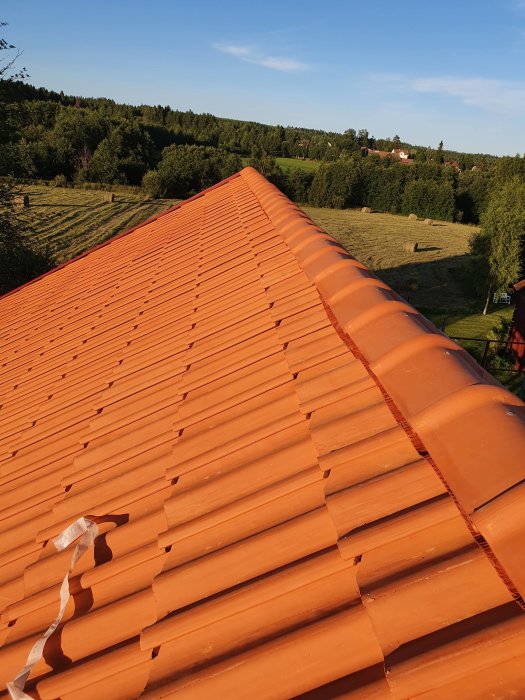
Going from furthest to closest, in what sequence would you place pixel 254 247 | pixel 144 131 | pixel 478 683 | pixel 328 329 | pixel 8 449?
pixel 144 131, pixel 254 247, pixel 8 449, pixel 328 329, pixel 478 683

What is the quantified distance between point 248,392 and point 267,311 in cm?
102

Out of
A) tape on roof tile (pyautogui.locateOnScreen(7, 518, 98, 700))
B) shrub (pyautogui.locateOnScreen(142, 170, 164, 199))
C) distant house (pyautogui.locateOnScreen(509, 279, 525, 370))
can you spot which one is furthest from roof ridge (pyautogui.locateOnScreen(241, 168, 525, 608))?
shrub (pyautogui.locateOnScreen(142, 170, 164, 199))

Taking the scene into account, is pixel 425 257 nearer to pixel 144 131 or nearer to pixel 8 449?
pixel 8 449

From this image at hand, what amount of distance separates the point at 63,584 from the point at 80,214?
1464 inches

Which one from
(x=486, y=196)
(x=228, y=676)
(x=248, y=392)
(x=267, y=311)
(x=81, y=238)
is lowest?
(x=81, y=238)

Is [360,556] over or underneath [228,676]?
over

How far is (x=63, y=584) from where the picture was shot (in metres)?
1.90

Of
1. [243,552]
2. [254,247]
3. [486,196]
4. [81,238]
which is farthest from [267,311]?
[486,196]

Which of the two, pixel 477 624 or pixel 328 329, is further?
pixel 328 329

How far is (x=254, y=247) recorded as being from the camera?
16.8 ft

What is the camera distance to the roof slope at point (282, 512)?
122cm

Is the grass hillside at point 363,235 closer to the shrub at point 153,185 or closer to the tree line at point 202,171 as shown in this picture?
the shrub at point 153,185

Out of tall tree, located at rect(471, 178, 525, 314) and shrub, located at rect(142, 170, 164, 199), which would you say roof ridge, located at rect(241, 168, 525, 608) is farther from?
shrub, located at rect(142, 170, 164, 199)

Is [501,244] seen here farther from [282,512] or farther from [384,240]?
[282,512]
